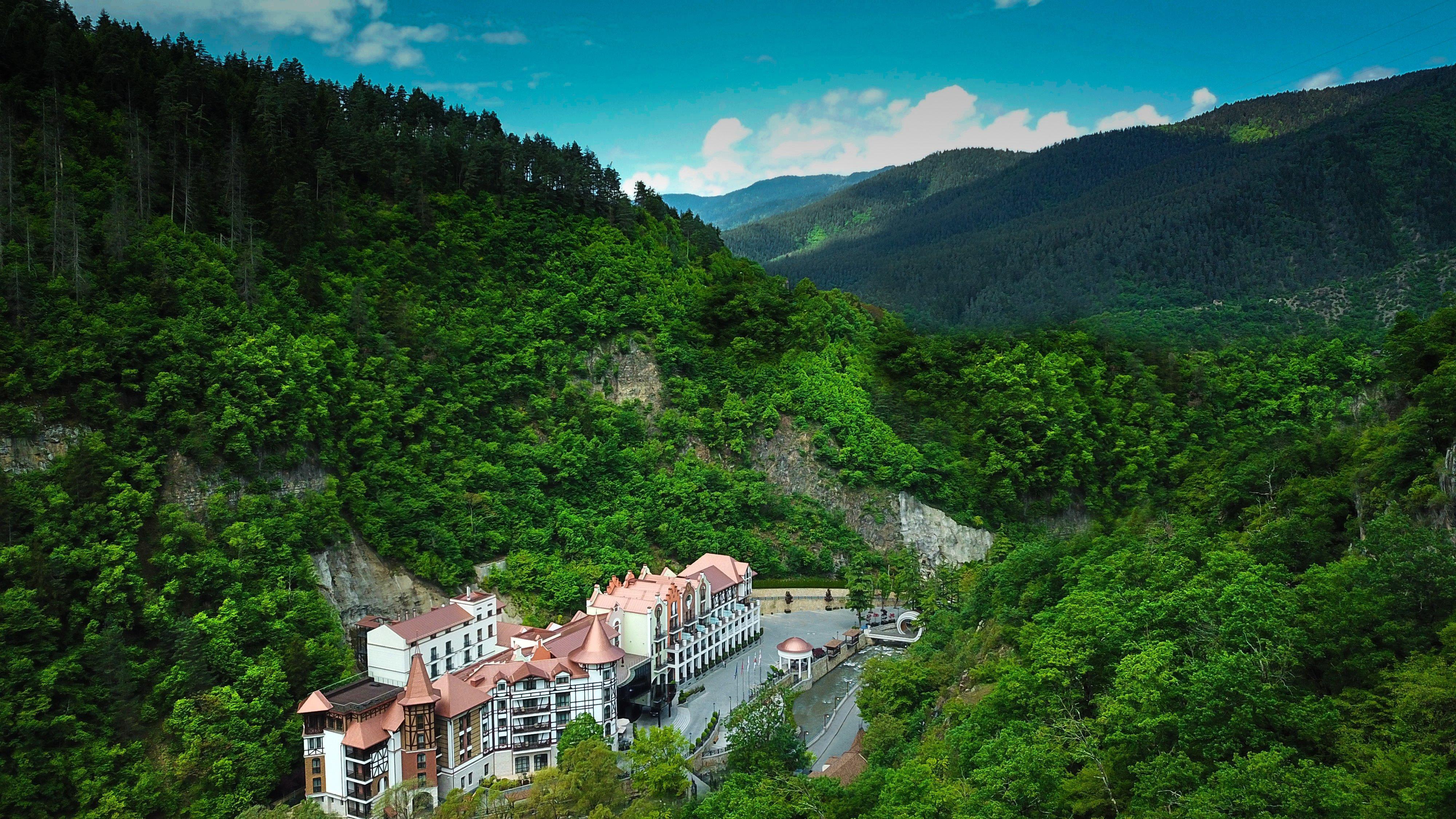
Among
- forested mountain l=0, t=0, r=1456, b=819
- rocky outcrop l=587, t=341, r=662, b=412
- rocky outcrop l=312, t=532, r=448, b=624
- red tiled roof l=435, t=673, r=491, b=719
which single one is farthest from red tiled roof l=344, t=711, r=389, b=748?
rocky outcrop l=587, t=341, r=662, b=412

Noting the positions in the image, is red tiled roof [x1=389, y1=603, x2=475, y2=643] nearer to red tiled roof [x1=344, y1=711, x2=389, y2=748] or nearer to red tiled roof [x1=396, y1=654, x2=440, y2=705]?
red tiled roof [x1=396, y1=654, x2=440, y2=705]

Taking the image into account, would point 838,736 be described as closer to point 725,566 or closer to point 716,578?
point 716,578

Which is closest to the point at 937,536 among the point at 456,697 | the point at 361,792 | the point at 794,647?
the point at 794,647

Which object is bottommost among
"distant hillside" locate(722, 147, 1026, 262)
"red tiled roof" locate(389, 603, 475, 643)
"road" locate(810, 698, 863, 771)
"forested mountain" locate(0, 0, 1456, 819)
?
"road" locate(810, 698, 863, 771)

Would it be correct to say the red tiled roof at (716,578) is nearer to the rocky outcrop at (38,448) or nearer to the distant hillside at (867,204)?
the rocky outcrop at (38,448)

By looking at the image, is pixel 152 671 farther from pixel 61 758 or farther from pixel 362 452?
pixel 362 452
